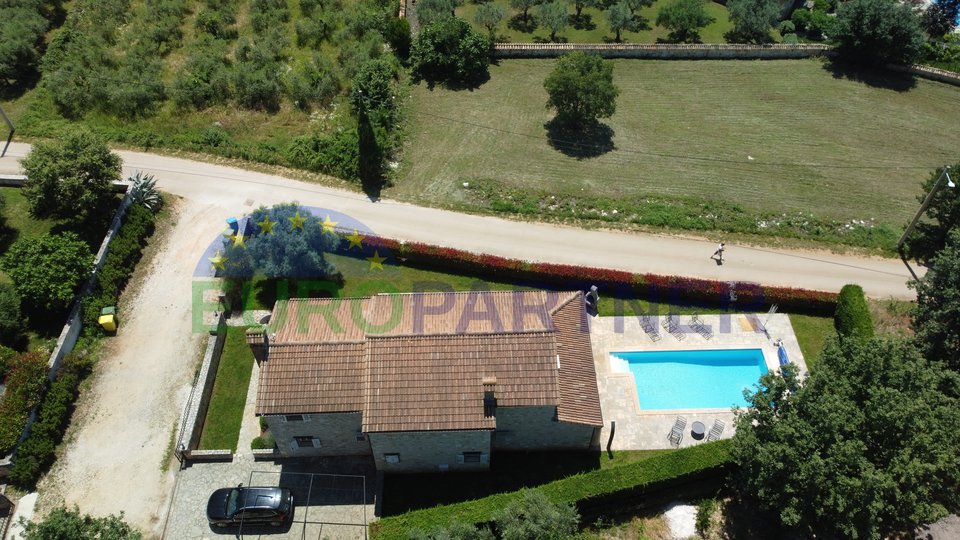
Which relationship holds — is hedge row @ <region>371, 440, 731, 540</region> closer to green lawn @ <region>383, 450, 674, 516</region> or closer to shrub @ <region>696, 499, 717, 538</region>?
green lawn @ <region>383, 450, 674, 516</region>

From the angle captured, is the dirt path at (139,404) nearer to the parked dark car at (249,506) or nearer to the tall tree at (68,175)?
the parked dark car at (249,506)

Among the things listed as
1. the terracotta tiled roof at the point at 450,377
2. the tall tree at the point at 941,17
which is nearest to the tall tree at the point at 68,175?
the terracotta tiled roof at the point at 450,377

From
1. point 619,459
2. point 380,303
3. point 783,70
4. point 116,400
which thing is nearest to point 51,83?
point 116,400

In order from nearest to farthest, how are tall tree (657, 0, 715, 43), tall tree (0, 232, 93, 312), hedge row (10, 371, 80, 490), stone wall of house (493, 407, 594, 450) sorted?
stone wall of house (493, 407, 594, 450)
hedge row (10, 371, 80, 490)
tall tree (0, 232, 93, 312)
tall tree (657, 0, 715, 43)

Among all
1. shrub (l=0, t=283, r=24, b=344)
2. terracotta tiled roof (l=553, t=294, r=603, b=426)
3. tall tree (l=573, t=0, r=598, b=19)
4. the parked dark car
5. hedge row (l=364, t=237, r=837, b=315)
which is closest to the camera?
the parked dark car

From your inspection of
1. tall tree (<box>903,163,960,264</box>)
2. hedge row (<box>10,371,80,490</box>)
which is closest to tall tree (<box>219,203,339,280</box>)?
hedge row (<box>10,371,80,490</box>)

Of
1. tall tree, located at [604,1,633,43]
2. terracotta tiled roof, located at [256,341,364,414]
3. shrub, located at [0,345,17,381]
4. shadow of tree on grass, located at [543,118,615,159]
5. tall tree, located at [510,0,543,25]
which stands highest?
tall tree, located at [510,0,543,25]

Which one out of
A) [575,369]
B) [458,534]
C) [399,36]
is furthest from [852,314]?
[399,36]
